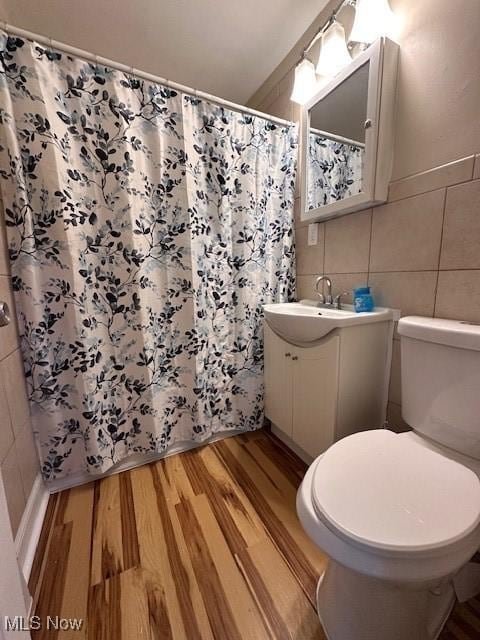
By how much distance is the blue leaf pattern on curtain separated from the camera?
116 cm

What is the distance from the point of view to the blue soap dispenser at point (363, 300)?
3.80 feet

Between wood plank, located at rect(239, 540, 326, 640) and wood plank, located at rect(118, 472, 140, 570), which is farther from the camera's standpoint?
wood plank, located at rect(118, 472, 140, 570)

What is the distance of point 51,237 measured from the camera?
1.09 metres

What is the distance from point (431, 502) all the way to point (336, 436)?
52 centimetres

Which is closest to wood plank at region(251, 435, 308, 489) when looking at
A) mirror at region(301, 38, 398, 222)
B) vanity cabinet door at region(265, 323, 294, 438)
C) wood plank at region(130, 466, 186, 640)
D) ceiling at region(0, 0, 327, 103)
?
vanity cabinet door at region(265, 323, 294, 438)

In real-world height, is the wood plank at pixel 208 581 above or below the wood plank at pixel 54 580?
below

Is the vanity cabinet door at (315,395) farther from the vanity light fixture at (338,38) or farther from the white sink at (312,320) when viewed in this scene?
the vanity light fixture at (338,38)

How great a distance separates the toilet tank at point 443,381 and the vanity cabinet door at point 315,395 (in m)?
0.26

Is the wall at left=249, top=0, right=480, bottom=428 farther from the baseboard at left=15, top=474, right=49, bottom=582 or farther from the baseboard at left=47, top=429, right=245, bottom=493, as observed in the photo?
the baseboard at left=15, top=474, right=49, bottom=582

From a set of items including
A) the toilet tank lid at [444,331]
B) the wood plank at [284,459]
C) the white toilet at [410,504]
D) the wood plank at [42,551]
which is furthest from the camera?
the wood plank at [284,459]

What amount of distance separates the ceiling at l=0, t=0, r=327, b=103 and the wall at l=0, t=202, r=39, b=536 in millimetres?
1059

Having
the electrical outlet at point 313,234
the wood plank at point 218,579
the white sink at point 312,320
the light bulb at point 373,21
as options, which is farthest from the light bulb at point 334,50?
the wood plank at point 218,579

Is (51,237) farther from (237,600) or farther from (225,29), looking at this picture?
(237,600)

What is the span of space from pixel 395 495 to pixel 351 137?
135 centimetres
